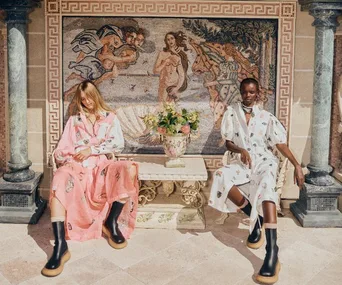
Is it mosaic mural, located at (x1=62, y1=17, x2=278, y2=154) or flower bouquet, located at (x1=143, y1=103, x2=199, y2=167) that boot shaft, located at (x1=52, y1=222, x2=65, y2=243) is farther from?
mosaic mural, located at (x1=62, y1=17, x2=278, y2=154)

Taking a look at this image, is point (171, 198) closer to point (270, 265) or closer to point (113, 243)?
point (113, 243)

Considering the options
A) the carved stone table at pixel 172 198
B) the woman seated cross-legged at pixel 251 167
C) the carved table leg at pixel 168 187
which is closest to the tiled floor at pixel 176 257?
the carved stone table at pixel 172 198

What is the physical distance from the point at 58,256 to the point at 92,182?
98 cm

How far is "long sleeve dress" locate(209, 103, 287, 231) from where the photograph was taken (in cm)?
488

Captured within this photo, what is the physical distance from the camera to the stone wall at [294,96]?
595 cm

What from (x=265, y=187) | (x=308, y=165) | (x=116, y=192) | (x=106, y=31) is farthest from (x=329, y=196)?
(x=106, y=31)

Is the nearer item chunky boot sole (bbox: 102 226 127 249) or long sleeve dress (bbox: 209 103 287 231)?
chunky boot sole (bbox: 102 226 127 249)

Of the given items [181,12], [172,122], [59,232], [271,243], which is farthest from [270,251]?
[181,12]

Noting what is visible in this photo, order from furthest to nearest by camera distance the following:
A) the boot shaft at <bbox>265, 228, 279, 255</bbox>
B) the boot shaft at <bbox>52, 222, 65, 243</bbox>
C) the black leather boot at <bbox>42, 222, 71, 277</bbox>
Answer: the boot shaft at <bbox>52, 222, 65, 243</bbox>, the boot shaft at <bbox>265, 228, 279, 255</bbox>, the black leather boot at <bbox>42, 222, 71, 277</bbox>

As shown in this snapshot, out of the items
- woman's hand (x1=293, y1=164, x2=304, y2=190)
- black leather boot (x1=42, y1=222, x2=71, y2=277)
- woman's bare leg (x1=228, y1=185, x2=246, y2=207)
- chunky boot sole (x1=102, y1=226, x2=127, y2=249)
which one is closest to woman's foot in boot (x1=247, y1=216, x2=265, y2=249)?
woman's bare leg (x1=228, y1=185, x2=246, y2=207)

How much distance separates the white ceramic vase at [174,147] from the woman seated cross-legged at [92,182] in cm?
54

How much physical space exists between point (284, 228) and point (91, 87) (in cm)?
271

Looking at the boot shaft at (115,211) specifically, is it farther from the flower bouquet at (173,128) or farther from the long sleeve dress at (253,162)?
the long sleeve dress at (253,162)

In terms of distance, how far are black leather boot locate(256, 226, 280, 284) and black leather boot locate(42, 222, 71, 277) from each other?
5.78ft
